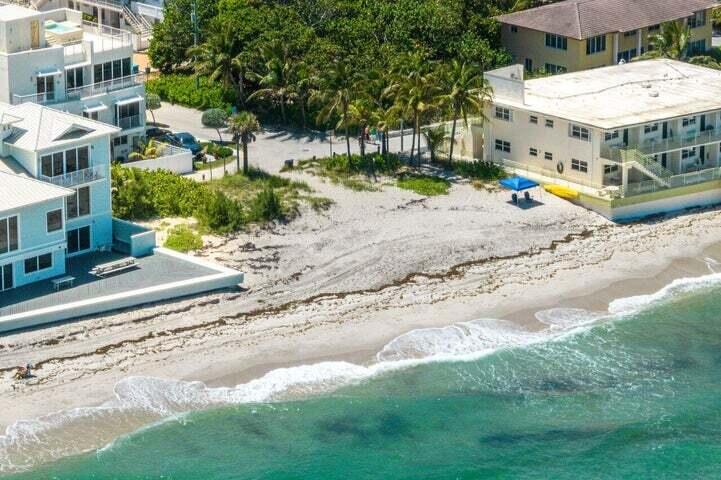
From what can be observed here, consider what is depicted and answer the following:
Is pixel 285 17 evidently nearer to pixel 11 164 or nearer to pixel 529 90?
pixel 529 90

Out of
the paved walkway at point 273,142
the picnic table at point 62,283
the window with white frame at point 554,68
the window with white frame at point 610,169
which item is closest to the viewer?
the picnic table at point 62,283

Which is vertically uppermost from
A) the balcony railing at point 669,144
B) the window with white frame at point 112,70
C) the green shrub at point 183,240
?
the window with white frame at point 112,70

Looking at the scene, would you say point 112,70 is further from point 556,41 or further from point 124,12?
point 556,41

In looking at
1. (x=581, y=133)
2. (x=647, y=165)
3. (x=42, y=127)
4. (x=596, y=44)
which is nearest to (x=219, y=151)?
(x=42, y=127)

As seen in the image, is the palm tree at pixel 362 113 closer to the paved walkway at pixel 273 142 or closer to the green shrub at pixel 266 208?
the paved walkway at pixel 273 142

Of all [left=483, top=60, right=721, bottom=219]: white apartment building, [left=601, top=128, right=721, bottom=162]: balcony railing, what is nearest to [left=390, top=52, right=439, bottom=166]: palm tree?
[left=483, top=60, right=721, bottom=219]: white apartment building

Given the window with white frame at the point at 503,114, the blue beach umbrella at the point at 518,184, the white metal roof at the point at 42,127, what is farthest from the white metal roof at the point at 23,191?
the window with white frame at the point at 503,114
